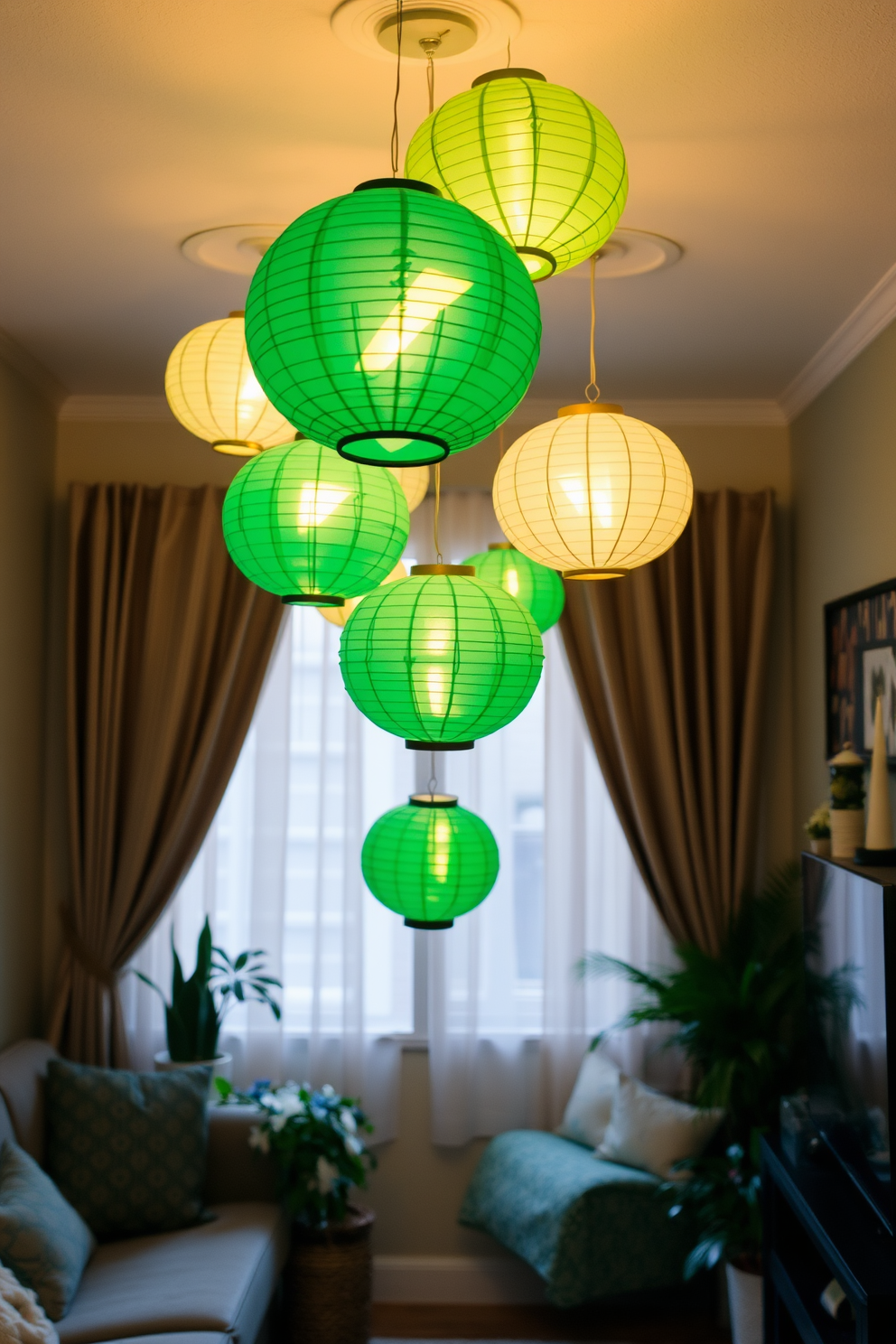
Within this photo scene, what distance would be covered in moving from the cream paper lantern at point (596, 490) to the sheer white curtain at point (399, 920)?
2179mm

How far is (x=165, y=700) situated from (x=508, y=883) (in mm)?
1281

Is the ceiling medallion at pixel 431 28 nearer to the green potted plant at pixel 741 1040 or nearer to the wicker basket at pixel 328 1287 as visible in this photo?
the green potted plant at pixel 741 1040

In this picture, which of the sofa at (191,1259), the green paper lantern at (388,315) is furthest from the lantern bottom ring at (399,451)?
the sofa at (191,1259)

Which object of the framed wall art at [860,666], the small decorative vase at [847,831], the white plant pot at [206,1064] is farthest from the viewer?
the white plant pot at [206,1064]

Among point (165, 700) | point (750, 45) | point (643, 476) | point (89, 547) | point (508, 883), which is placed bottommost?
point (508, 883)

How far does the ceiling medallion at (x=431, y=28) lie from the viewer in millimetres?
1747

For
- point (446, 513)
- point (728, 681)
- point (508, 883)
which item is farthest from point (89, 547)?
point (728, 681)

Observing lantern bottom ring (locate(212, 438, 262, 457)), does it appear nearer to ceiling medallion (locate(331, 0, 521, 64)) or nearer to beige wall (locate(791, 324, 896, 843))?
ceiling medallion (locate(331, 0, 521, 64))

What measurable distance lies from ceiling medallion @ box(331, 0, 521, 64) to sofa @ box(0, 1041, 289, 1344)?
8.32ft

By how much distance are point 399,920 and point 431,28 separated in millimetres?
2782

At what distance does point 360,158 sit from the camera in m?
2.24

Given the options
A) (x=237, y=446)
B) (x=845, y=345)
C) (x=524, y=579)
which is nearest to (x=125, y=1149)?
(x=524, y=579)

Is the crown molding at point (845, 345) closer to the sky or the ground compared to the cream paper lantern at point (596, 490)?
closer to the sky

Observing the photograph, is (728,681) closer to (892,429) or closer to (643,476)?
(892,429)
